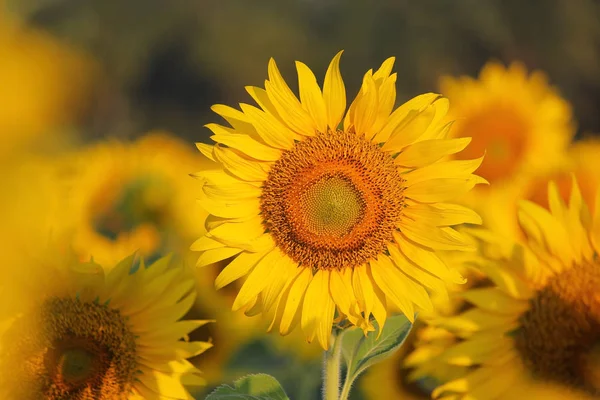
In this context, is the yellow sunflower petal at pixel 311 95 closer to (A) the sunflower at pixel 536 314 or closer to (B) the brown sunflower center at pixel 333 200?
(B) the brown sunflower center at pixel 333 200

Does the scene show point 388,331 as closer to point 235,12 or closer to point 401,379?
point 401,379

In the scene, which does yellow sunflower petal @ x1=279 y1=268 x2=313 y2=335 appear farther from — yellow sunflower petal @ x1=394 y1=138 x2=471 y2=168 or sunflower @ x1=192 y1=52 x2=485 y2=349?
yellow sunflower petal @ x1=394 y1=138 x2=471 y2=168

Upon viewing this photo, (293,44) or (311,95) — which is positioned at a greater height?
(293,44)

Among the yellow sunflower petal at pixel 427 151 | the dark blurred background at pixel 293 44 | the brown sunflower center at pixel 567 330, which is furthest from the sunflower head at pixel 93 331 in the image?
the dark blurred background at pixel 293 44

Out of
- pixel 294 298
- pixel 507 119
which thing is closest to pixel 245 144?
pixel 294 298

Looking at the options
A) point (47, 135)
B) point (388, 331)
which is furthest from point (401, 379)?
point (47, 135)

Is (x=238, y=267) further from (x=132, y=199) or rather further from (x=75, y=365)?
(x=132, y=199)
